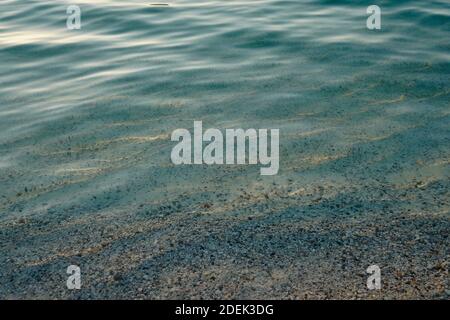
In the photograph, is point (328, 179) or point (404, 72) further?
point (404, 72)

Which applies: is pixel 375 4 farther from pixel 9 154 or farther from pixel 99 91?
pixel 9 154

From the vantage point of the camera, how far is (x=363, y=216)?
109 inches

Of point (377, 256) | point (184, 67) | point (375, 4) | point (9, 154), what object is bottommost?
point (377, 256)

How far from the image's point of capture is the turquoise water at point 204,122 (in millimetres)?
2824

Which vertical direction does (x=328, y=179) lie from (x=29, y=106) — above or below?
below

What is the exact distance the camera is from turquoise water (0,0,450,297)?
282cm

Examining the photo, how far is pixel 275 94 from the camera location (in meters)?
4.47

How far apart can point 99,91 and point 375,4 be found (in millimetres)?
4785

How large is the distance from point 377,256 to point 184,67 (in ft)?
11.5

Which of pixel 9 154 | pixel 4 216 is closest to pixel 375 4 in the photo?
pixel 9 154

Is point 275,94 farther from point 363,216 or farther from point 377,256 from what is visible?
point 377,256

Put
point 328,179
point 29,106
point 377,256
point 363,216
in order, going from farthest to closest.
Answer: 1. point 29,106
2. point 328,179
3. point 363,216
4. point 377,256

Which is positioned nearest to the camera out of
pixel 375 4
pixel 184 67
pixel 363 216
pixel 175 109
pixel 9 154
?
pixel 363 216

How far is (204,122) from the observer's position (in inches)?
157
